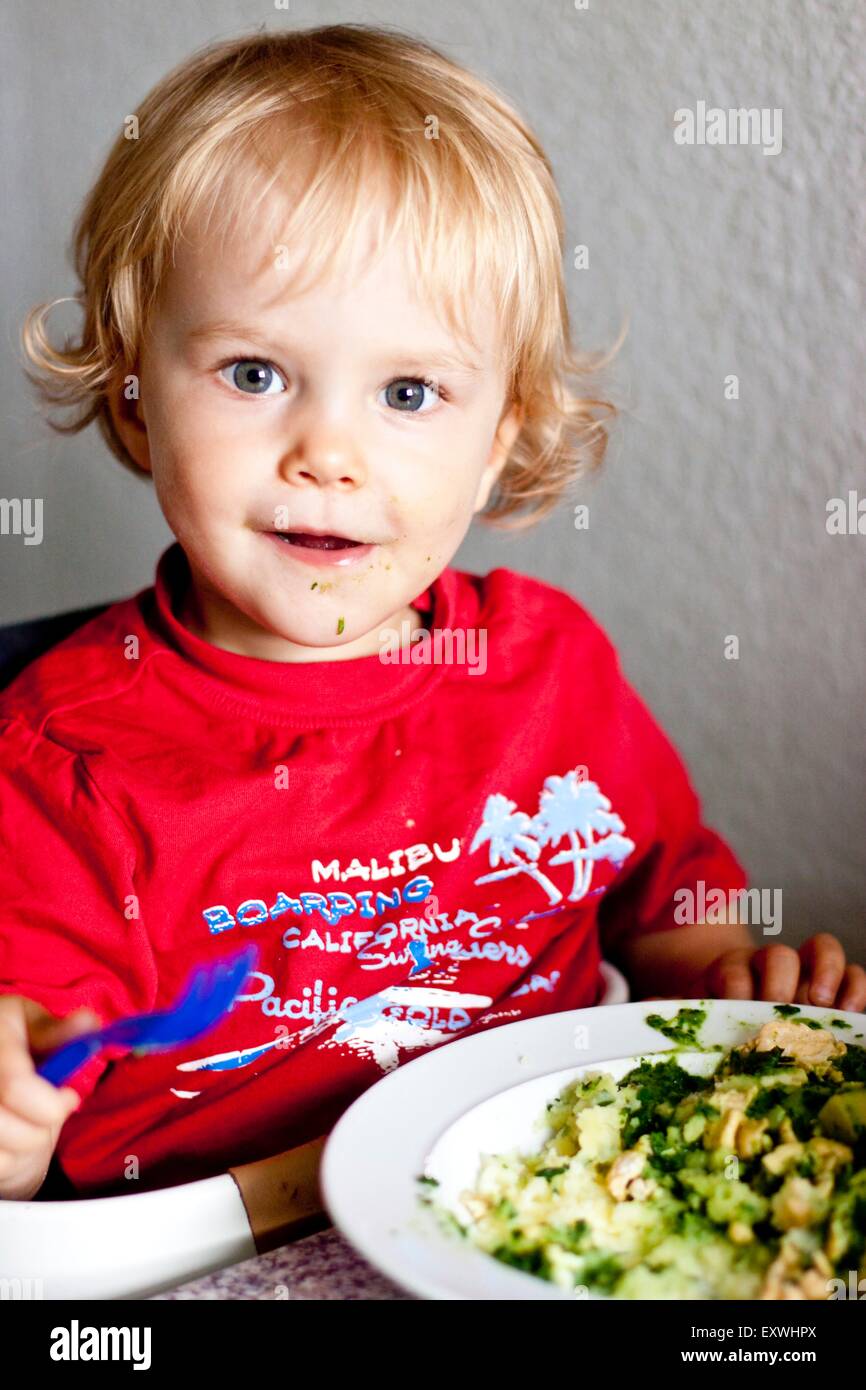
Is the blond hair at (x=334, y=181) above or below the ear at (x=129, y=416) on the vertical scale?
above

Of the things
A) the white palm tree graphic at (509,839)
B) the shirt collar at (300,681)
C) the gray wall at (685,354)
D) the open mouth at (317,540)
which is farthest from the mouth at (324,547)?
the gray wall at (685,354)

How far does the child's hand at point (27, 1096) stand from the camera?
69 centimetres

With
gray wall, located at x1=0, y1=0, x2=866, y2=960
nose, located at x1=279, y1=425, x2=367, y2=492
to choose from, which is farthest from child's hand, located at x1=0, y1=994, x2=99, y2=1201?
gray wall, located at x1=0, y1=0, x2=866, y2=960

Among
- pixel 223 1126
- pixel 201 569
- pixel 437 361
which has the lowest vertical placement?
pixel 223 1126

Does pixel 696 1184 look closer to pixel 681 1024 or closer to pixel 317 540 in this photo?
pixel 681 1024

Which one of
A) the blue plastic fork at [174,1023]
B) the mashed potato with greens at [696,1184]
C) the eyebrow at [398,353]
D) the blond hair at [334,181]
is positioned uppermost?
the blond hair at [334,181]

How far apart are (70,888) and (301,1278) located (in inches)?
12.8

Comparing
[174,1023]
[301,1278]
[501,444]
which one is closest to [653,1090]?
[301,1278]

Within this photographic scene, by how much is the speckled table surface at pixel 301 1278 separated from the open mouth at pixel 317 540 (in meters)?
0.42

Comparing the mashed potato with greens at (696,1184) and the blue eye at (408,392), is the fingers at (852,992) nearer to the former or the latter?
the mashed potato with greens at (696,1184)

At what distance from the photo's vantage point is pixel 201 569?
0.92m
